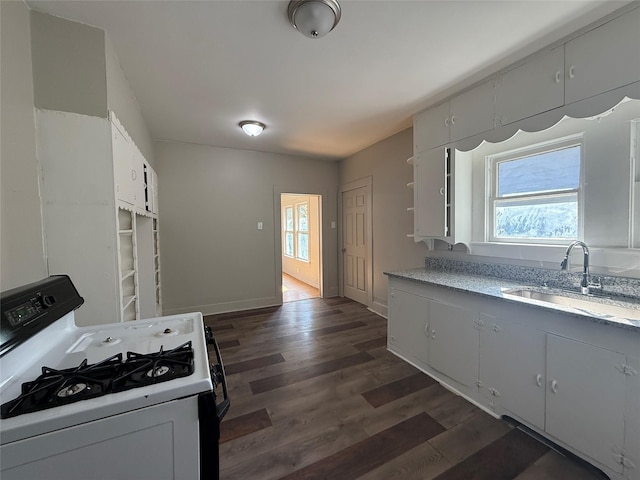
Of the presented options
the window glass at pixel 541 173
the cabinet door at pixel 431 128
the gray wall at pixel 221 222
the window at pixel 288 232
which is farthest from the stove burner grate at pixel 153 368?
the window at pixel 288 232

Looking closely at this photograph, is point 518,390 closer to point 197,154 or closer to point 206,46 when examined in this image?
point 206,46

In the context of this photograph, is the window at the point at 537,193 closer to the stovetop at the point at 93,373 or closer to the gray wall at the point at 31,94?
the stovetop at the point at 93,373

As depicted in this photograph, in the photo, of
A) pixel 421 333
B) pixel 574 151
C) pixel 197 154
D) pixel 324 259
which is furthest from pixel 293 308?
pixel 574 151

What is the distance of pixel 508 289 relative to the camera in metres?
2.06

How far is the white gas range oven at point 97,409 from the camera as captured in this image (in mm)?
693

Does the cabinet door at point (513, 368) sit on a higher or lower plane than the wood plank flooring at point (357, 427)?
higher

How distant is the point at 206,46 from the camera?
187 cm

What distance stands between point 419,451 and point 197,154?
4.30 meters

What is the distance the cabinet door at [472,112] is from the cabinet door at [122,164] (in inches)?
107

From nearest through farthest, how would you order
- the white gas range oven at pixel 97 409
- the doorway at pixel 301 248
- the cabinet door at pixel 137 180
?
the white gas range oven at pixel 97 409 < the cabinet door at pixel 137 180 < the doorway at pixel 301 248

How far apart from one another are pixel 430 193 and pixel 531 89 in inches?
42.9

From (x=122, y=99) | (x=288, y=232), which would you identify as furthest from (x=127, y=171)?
(x=288, y=232)

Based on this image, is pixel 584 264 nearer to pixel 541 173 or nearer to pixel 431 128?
pixel 541 173

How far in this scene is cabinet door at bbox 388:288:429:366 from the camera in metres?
2.47
